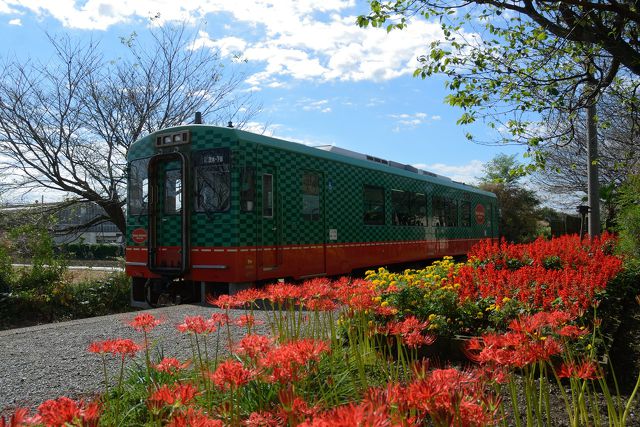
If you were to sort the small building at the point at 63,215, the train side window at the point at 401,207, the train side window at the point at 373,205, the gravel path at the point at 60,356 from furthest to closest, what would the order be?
the small building at the point at 63,215 → the train side window at the point at 401,207 → the train side window at the point at 373,205 → the gravel path at the point at 60,356

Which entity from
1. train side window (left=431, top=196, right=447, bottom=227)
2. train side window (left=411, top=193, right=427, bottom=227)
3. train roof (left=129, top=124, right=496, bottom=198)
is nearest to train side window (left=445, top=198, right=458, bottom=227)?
train side window (left=431, top=196, right=447, bottom=227)

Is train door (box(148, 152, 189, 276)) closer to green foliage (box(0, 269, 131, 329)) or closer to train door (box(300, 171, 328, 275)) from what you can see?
train door (box(300, 171, 328, 275))

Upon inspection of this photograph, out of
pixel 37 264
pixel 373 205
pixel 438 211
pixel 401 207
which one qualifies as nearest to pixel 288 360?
pixel 373 205

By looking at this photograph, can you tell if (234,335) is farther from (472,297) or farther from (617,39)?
(617,39)

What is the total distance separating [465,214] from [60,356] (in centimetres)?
1459

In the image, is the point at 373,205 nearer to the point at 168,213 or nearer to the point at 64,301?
the point at 168,213

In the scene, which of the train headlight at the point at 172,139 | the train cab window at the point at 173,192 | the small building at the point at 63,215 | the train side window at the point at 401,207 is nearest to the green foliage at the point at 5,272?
the small building at the point at 63,215

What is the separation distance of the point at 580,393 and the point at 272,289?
174 cm

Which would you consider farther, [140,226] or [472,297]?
[140,226]

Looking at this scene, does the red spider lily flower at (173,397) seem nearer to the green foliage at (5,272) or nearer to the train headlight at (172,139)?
the train headlight at (172,139)

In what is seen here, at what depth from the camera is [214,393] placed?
264cm

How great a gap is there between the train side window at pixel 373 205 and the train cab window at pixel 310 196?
1.81 meters

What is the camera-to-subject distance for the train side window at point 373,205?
456 inches

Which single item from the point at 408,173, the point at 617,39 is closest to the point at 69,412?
the point at 617,39
